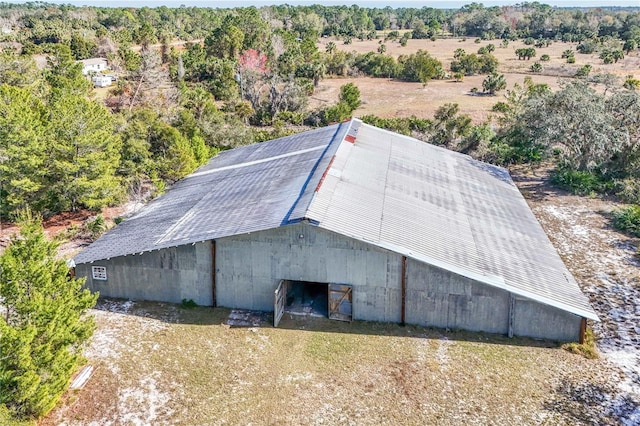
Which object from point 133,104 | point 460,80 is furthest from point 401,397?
point 460,80

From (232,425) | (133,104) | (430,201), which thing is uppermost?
(133,104)

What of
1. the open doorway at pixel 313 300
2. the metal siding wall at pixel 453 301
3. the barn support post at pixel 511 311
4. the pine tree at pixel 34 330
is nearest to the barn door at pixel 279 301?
the open doorway at pixel 313 300

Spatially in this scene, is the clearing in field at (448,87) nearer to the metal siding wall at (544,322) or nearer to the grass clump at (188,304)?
the metal siding wall at (544,322)

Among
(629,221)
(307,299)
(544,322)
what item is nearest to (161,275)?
(307,299)

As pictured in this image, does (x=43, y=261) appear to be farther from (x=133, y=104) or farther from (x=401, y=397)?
(x=133, y=104)

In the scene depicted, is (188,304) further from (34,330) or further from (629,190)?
(629,190)

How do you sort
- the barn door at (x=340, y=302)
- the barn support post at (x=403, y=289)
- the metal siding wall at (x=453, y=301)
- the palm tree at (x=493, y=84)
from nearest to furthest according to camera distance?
the metal siding wall at (x=453, y=301) → the barn support post at (x=403, y=289) → the barn door at (x=340, y=302) → the palm tree at (x=493, y=84)
